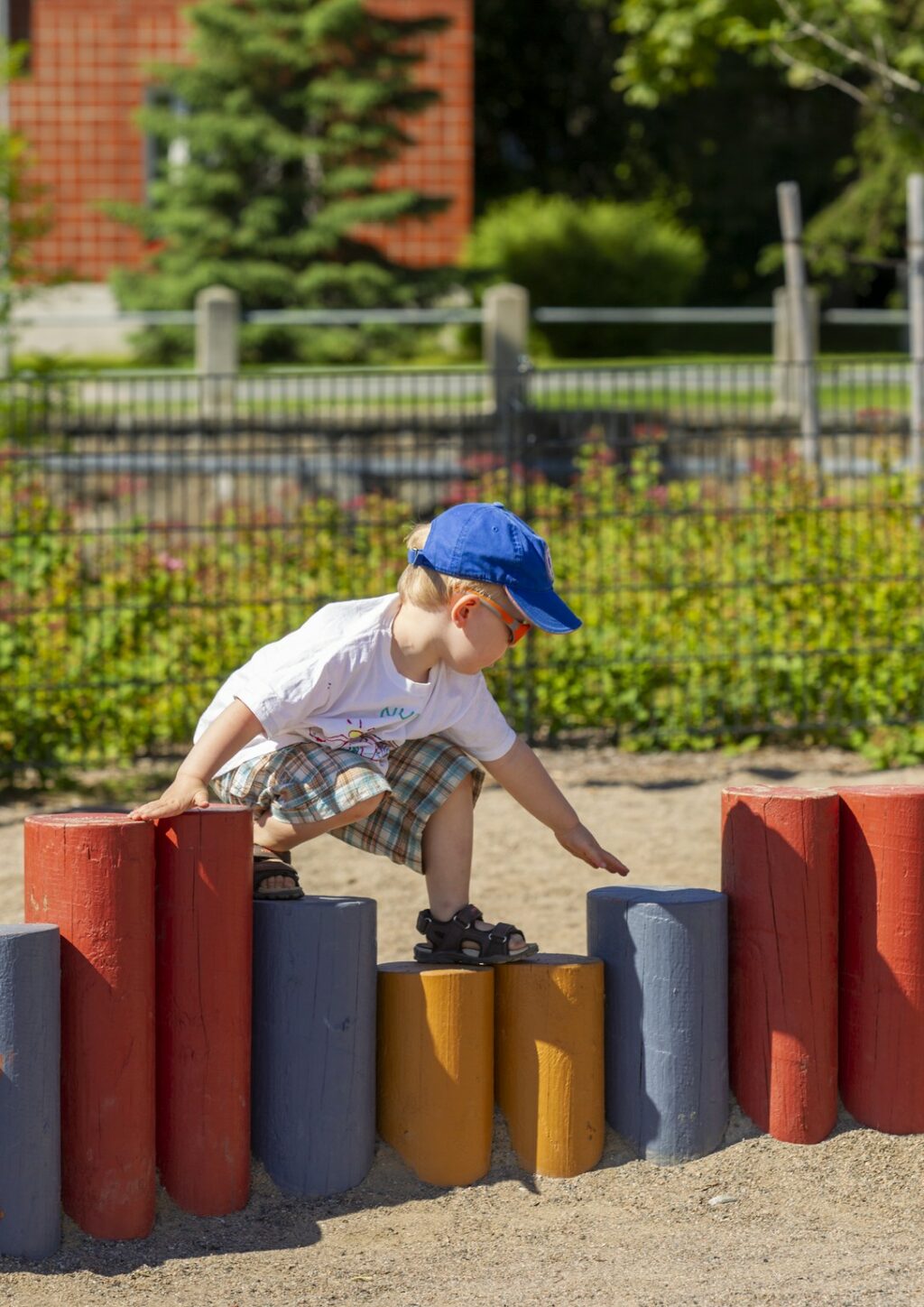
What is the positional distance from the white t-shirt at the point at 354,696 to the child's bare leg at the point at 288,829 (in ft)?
0.38

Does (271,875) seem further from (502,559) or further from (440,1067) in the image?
(502,559)

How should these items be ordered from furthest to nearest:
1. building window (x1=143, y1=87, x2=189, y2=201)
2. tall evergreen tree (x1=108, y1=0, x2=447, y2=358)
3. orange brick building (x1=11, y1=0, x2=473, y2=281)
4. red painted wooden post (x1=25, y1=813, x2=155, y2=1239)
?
building window (x1=143, y1=87, x2=189, y2=201) → orange brick building (x1=11, y1=0, x2=473, y2=281) → tall evergreen tree (x1=108, y1=0, x2=447, y2=358) → red painted wooden post (x1=25, y1=813, x2=155, y2=1239)

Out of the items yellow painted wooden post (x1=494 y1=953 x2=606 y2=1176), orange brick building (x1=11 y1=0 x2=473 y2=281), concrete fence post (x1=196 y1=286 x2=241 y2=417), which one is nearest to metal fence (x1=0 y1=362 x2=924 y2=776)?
yellow painted wooden post (x1=494 y1=953 x2=606 y2=1176)

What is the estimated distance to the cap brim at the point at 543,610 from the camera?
320cm

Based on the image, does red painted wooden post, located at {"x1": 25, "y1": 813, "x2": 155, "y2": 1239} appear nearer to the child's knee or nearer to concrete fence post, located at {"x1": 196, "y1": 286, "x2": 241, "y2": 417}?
the child's knee

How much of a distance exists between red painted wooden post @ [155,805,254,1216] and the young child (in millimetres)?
152

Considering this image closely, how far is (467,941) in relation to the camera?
11.0 feet

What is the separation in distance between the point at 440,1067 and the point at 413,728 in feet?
2.15

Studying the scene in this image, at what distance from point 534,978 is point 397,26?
20593mm

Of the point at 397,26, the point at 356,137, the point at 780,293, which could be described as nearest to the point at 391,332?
the point at 356,137

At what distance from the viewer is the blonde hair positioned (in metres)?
3.25

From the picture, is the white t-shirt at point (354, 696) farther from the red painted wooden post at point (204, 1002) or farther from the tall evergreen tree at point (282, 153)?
the tall evergreen tree at point (282, 153)

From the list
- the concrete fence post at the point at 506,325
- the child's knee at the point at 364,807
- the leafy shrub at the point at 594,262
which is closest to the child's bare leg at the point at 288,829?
the child's knee at the point at 364,807

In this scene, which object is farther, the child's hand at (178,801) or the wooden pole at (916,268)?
the wooden pole at (916,268)
